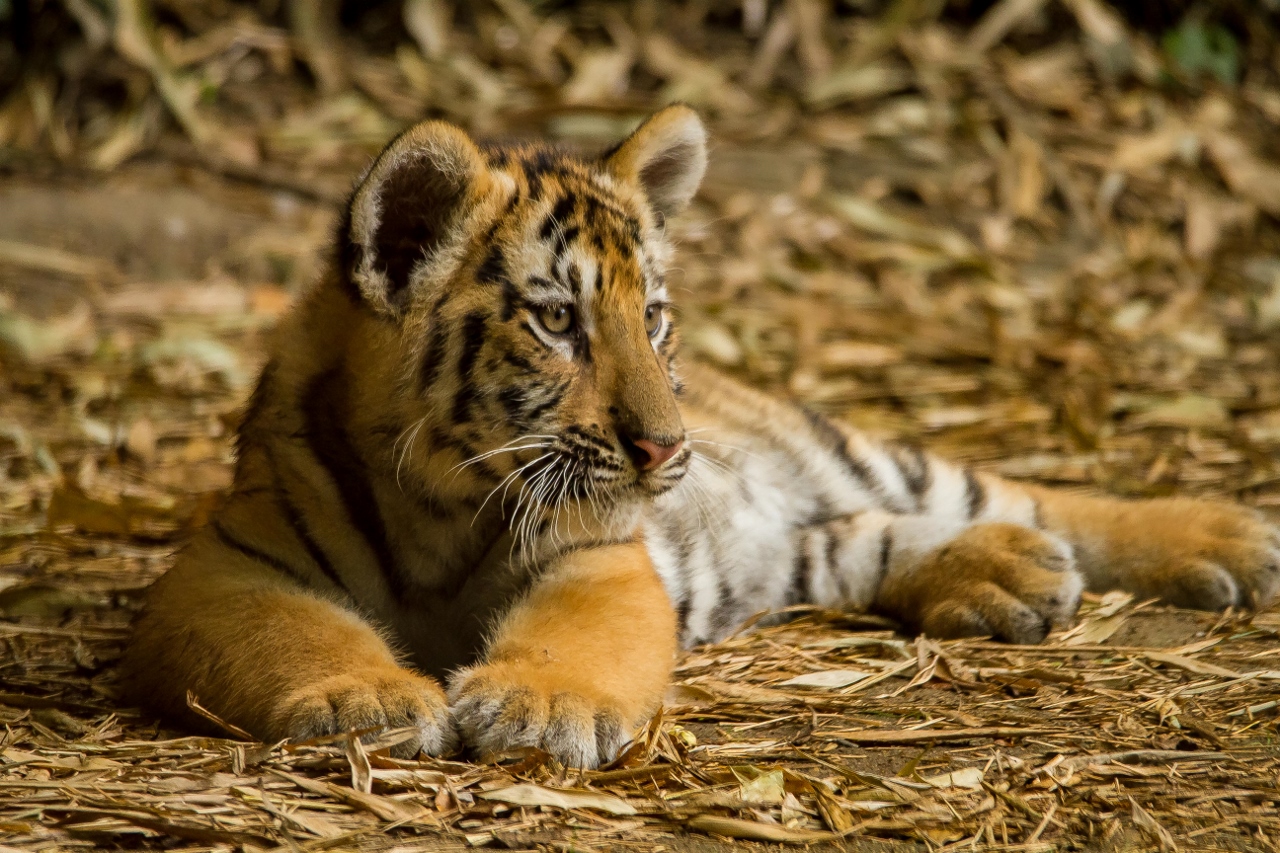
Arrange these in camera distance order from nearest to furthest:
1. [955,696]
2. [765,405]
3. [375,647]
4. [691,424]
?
[375,647] < [955,696] < [691,424] < [765,405]

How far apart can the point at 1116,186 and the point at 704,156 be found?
4.31m

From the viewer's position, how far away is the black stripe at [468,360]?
8.70ft

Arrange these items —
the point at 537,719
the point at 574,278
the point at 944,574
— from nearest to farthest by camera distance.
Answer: the point at 537,719, the point at 574,278, the point at 944,574

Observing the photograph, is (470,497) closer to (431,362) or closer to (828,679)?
(431,362)

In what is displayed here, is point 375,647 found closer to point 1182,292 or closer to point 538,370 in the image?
point 538,370

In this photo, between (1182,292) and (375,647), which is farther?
(1182,292)

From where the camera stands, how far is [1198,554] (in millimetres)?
3355

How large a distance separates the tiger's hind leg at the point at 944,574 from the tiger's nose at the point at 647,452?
0.88m

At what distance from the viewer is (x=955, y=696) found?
2717 millimetres

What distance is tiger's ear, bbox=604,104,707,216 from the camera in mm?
3037

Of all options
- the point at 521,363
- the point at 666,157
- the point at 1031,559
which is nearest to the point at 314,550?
the point at 521,363

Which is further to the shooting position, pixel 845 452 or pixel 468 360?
pixel 845 452

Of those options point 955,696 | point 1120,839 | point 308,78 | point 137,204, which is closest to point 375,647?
point 955,696

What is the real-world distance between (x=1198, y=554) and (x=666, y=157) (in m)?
1.60
